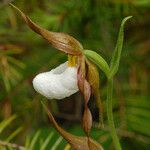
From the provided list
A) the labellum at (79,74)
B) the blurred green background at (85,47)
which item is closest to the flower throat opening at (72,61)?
the labellum at (79,74)

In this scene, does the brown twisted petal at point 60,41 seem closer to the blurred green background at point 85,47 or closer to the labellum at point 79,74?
the labellum at point 79,74

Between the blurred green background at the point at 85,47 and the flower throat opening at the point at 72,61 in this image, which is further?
the blurred green background at the point at 85,47

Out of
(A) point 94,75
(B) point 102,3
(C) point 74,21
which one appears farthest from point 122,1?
(A) point 94,75

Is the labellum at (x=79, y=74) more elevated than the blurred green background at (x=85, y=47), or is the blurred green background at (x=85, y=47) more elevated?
the labellum at (x=79, y=74)

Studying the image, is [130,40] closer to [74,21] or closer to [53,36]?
[74,21]

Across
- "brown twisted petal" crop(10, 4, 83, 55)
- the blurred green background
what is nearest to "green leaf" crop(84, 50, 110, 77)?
"brown twisted petal" crop(10, 4, 83, 55)
